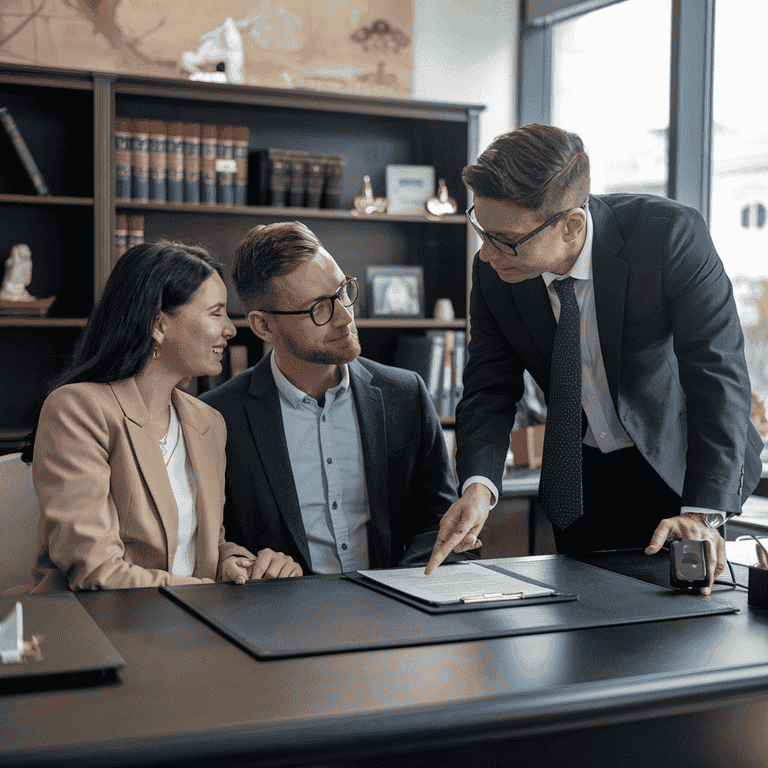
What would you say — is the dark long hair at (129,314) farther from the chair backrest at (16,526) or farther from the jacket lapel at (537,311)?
the jacket lapel at (537,311)

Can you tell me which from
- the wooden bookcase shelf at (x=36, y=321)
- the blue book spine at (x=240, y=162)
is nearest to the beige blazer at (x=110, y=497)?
the wooden bookcase shelf at (x=36, y=321)

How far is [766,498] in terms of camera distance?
3.10 meters

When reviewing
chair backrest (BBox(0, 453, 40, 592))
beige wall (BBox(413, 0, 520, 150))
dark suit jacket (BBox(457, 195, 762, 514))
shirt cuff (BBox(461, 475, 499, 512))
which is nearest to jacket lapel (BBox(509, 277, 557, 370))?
dark suit jacket (BBox(457, 195, 762, 514))

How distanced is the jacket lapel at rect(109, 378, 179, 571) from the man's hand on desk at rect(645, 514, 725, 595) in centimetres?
85

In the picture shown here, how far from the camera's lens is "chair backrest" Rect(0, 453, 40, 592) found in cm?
172

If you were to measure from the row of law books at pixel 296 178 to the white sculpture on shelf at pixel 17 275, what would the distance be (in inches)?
36.2

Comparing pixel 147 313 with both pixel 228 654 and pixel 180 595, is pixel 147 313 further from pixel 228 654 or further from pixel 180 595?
pixel 228 654

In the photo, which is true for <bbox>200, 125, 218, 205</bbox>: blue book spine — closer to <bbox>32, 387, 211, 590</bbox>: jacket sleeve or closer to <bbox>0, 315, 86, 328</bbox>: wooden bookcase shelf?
<bbox>0, 315, 86, 328</bbox>: wooden bookcase shelf

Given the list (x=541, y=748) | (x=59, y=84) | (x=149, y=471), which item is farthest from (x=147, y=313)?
(x=59, y=84)

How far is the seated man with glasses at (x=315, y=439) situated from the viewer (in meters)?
1.91

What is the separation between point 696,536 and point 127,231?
253 centimetres

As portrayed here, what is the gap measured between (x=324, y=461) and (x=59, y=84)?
1.99m

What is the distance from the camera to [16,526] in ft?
5.67

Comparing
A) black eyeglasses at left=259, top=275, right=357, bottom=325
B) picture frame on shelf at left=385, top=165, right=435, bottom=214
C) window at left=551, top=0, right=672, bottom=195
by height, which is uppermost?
window at left=551, top=0, right=672, bottom=195
